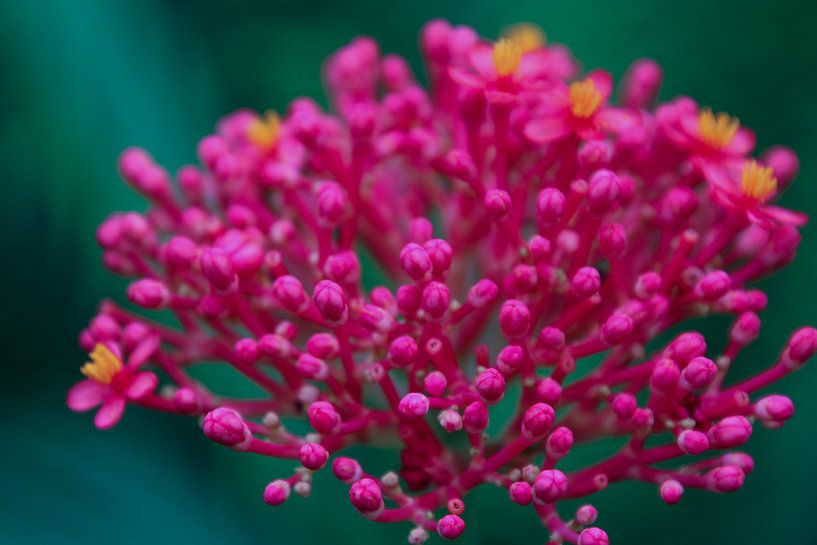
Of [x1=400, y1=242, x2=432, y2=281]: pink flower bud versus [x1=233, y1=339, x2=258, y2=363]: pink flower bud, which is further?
[x1=233, y1=339, x2=258, y2=363]: pink flower bud

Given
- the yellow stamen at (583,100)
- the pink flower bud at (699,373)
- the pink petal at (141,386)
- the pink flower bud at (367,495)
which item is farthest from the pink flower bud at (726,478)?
the pink petal at (141,386)

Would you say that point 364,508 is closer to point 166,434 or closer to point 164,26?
point 166,434

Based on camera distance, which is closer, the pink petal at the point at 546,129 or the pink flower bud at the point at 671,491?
the pink flower bud at the point at 671,491

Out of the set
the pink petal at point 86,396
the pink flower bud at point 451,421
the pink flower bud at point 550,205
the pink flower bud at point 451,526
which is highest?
the pink flower bud at point 550,205

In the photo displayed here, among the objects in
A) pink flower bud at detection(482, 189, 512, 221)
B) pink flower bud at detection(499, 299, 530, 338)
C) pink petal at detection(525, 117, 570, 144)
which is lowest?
pink flower bud at detection(499, 299, 530, 338)

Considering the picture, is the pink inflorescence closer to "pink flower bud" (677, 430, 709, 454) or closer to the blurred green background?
"pink flower bud" (677, 430, 709, 454)

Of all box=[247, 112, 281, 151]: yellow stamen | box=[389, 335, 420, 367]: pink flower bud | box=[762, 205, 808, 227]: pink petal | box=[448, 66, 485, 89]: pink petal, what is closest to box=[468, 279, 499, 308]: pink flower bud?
box=[389, 335, 420, 367]: pink flower bud

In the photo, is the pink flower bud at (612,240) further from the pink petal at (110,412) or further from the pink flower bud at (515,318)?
the pink petal at (110,412)
